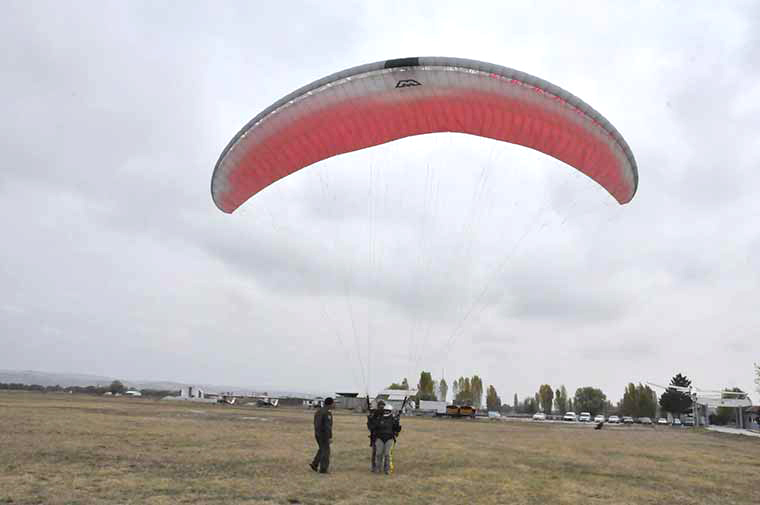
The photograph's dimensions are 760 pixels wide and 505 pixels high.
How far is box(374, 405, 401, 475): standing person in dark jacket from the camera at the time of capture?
34.3 ft

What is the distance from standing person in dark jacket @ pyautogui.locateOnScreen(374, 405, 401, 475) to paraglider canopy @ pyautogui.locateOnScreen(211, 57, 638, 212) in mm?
6094

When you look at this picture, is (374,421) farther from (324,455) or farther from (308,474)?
(308,474)

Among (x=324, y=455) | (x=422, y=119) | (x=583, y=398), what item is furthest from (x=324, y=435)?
(x=583, y=398)

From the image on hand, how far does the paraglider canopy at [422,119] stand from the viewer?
10898 millimetres

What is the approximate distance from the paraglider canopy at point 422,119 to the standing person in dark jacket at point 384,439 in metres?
6.09

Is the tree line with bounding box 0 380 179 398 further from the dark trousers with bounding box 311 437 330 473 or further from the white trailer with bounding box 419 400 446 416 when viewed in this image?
the dark trousers with bounding box 311 437 330 473

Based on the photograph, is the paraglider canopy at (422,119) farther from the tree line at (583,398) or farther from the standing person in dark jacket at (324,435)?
the tree line at (583,398)

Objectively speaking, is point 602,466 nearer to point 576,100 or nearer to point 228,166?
point 576,100

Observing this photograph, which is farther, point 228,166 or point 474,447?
point 474,447

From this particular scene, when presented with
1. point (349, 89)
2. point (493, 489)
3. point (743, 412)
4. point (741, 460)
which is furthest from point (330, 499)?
point (743, 412)

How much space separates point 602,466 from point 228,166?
11581 millimetres

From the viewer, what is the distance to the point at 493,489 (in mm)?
9242

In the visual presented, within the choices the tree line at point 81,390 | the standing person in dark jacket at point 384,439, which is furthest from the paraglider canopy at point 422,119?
the tree line at point 81,390

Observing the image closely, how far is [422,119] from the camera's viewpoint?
39.5 ft
